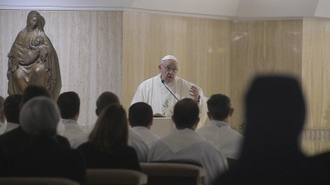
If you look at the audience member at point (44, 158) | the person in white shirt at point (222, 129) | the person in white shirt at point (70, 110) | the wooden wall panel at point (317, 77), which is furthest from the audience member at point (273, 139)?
the wooden wall panel at point (317, 77)

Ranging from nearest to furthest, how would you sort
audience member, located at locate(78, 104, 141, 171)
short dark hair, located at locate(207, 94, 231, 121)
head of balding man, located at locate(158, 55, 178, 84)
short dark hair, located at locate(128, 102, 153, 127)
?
1. audience member, located at locate(78, 104, 141, 171)
2. short dark hair, located at locate(128, 102, 153, 127)
3. short dark hair, located at locate(207, 94, 231, 121)
4. head of balding man, located at locate(158, 55, 178, 84)

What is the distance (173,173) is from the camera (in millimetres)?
4895

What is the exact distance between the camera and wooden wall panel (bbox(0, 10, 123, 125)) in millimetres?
12562

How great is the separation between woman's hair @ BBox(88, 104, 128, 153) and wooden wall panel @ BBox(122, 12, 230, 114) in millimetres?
7631

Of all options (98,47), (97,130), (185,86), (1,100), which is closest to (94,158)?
(97,130)

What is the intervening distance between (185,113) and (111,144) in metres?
1.19

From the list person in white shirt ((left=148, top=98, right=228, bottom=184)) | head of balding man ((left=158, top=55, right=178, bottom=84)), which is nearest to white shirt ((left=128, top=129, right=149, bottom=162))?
person in white shirt ((left=148, top=98, right=228, bottom=184))

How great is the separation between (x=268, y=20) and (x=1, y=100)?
7.72m

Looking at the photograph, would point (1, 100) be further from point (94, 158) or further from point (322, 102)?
point (322, 102)

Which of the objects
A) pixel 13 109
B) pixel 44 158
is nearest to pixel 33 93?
pixel 13 109

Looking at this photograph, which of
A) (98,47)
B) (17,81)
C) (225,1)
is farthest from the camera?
(225,1)

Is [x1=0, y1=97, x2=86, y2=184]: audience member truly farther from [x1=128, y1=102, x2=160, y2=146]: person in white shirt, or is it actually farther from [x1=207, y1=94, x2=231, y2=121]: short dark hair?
[x1=207, y1=94, x2=231, y2=121]: short dark hair

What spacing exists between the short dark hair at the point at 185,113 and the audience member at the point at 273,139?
353 cm

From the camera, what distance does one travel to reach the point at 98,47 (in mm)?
12617
